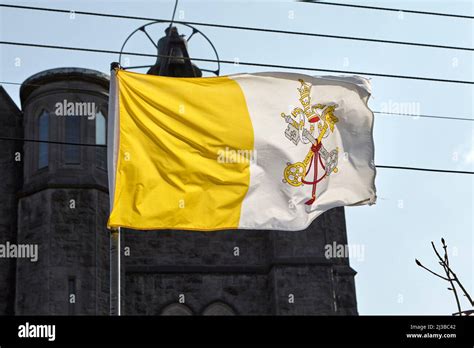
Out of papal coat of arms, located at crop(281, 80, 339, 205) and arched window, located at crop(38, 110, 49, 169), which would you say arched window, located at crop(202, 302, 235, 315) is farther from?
papal coat of arms, located at crop(281, 80, 339, 205)

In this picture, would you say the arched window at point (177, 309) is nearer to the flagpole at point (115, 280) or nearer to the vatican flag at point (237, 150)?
the vatican flag at point (237, 150)

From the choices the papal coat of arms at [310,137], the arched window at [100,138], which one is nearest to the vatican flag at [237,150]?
the papal coat of arms at [310,137]

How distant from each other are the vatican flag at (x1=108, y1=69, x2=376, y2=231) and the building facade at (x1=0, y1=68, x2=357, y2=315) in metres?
14.3

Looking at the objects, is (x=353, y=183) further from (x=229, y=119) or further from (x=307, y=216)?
(x=229, y=119)

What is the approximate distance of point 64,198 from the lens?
2739cm

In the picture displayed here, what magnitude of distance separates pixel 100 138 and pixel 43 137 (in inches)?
67.1

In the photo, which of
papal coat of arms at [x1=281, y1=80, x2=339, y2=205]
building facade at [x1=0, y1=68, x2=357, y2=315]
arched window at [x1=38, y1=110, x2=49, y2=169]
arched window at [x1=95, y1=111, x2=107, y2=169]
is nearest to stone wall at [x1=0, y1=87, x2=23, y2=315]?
building facade at [x1=0, y1=68, x2=357, y2=315]

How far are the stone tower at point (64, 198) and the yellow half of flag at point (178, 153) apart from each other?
14198 mm

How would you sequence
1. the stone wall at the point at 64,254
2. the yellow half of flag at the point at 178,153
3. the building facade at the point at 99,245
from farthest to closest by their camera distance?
1. the building facade at the point at 99,245
2. the stone wall at the point at 64,254
3. the yellow half of flag at the point at 178,153

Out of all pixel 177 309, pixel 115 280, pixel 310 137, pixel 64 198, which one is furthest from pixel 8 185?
pixel 115 280

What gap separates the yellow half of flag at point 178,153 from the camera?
39.1 feet

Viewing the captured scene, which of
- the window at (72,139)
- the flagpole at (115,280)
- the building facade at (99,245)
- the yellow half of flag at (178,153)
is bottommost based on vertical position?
the flagpole at (115,280)

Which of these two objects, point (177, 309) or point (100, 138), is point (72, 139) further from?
point (177, 309)
